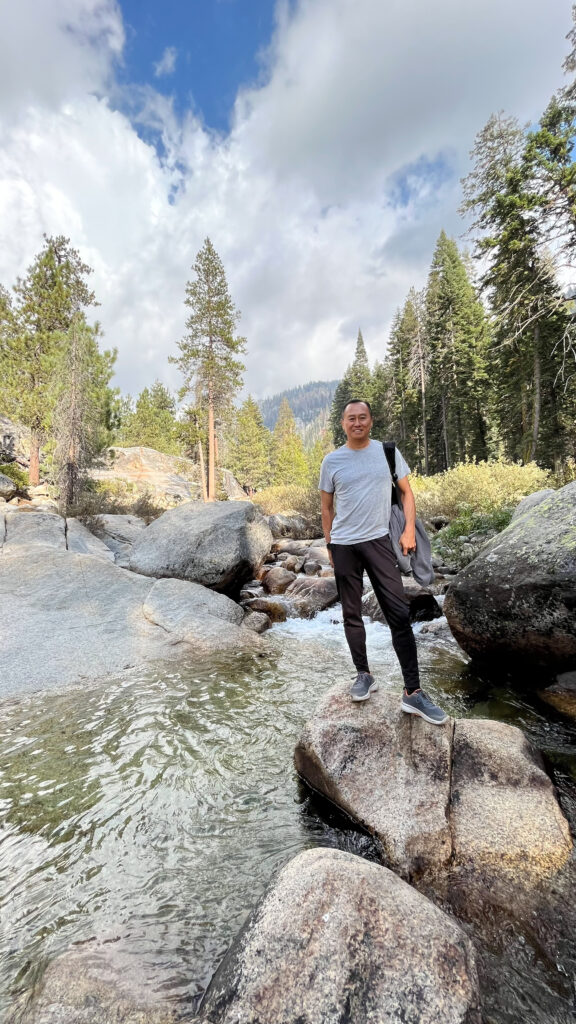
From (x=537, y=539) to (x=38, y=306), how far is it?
80.0ft

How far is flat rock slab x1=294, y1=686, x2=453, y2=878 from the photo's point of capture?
284 centimetres

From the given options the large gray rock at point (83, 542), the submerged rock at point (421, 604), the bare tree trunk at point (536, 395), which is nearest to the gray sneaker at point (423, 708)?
the submerged rock at point (421, 604)

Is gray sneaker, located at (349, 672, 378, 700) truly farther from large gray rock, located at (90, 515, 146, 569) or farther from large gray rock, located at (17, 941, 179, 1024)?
large gray rock, located at (90, 515, 146, 569)

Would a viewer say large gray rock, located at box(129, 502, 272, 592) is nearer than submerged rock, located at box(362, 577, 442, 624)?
No

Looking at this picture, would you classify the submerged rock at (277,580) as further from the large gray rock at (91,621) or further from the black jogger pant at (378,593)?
the black jogger pant at (378,593)

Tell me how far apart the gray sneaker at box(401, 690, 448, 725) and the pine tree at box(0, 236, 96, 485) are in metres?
21.3

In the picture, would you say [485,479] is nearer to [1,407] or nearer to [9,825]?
[9,825]

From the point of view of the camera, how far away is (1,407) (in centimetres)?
2008

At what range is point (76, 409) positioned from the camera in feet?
66.9

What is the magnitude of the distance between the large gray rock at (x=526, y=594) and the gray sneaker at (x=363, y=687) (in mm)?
1977

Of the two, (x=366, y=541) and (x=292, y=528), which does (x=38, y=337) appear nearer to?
(x=292, y=528)

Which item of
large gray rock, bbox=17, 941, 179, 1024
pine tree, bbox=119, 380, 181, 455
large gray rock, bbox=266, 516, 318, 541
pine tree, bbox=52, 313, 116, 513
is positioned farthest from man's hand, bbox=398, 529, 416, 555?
pine tree, bbox=119, 380, 181, 455

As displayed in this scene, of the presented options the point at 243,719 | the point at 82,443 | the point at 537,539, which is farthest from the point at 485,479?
the point at 82,443

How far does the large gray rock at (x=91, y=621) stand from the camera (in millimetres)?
6176
